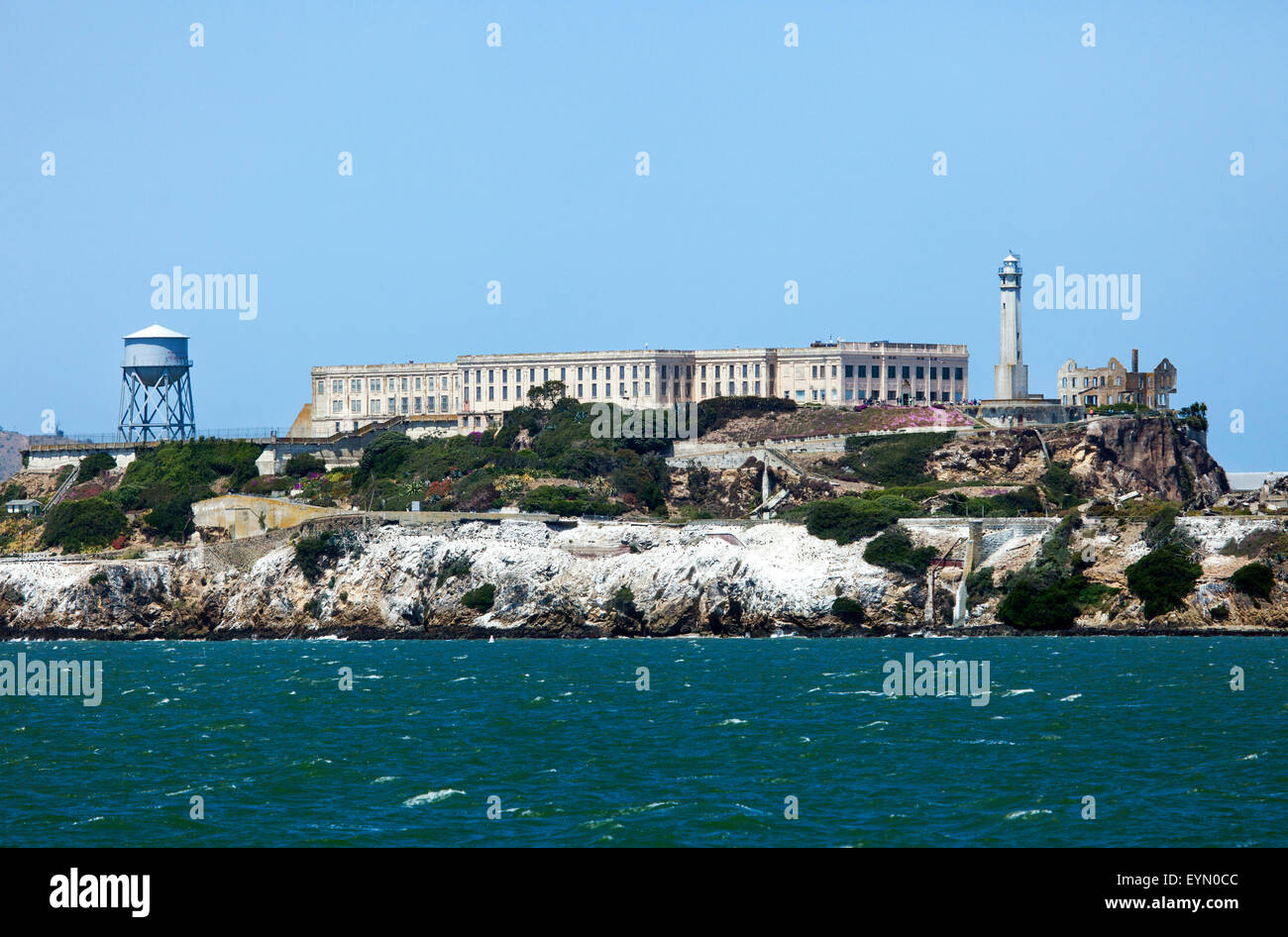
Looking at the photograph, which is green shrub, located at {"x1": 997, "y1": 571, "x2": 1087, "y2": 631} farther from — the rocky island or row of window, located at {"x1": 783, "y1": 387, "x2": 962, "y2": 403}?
row of window, located at {"x1": 783, "y1": 387, "x2": 962, "y2": 403}

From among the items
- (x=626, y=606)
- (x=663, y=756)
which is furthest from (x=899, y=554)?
(x=663, y=756)

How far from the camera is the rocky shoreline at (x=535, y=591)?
88.6m

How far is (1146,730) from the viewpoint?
161 feet

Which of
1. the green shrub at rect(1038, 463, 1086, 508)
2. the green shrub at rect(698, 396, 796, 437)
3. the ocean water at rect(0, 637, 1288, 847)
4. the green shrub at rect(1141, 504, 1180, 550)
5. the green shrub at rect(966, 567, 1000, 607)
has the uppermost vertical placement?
the green shrub at rect(698, 396, 796, 437)

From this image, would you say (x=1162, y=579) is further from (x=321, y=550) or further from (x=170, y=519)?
(x=170, y=519)

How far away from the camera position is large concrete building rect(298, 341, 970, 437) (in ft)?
449

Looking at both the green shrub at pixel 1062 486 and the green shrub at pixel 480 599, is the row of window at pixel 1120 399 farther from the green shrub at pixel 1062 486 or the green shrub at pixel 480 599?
the green shrub at pixel 480 599

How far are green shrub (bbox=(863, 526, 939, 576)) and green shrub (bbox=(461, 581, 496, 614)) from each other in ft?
68.9

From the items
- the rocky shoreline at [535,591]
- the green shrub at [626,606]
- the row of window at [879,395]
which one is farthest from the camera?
the row of window at [879,395]

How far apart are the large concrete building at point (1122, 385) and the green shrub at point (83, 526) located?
230 feet

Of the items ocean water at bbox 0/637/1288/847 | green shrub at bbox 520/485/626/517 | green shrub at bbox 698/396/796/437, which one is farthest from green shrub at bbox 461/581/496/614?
green shrub at bbox 698/396/796/437

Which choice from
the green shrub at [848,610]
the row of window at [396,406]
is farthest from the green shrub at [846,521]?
the row of window at [396,406]

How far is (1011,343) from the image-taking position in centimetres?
12719

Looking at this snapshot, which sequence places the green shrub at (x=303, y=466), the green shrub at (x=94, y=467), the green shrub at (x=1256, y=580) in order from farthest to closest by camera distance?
the green shrub at (x=94, y=467) → the green shrub at (x=303, y=466) → the green shrub at (x=1256, y=580)
